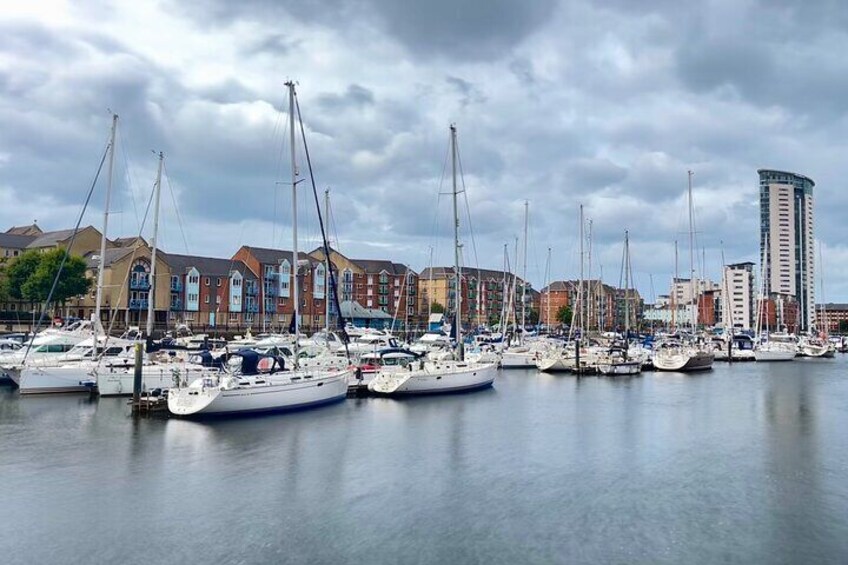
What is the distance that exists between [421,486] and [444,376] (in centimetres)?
2499

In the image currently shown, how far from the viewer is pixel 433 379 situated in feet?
160

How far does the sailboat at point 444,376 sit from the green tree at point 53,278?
65987 millimetres

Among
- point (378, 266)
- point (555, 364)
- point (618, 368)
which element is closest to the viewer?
point (618, 368)

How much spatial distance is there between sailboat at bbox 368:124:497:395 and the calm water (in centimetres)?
466

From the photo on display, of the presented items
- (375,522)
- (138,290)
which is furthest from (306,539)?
(138,290)

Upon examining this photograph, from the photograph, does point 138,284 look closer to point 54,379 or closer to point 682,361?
point 54,379

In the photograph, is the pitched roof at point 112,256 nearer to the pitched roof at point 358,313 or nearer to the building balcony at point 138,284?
the building balcony at point 138,284

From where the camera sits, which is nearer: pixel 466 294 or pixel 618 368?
pixel 618 368

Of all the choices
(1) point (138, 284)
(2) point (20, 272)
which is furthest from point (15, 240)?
(1) point (138, 284)

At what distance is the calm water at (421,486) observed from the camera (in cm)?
1814

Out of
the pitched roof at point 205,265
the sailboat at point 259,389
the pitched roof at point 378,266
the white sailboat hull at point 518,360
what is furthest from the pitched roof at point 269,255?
the sailboat at point 259,389

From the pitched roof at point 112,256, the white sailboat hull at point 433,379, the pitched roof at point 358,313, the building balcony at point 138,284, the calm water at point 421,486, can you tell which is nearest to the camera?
the calm water at point 421,486

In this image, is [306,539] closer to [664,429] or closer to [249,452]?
[249,452]

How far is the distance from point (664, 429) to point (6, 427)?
113 ft
